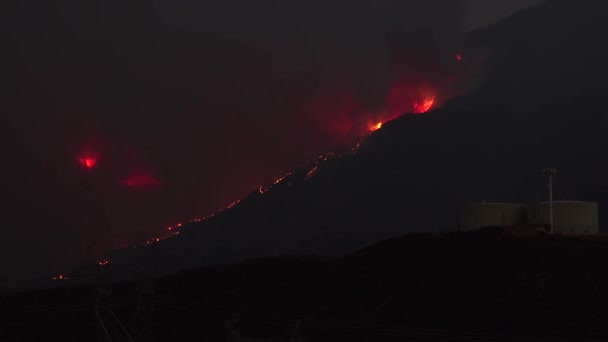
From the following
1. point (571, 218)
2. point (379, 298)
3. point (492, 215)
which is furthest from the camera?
point (492, 215)

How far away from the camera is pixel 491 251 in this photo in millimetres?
72000

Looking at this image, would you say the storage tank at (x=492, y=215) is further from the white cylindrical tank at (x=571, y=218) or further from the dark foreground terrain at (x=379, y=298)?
the dark foreground terrain at (x=379, y=298)

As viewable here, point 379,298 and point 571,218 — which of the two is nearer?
point 379,298

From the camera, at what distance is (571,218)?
79.4 metres

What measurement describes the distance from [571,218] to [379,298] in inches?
1077

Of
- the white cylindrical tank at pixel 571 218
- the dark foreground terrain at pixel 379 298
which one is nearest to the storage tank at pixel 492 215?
the white cylindrical tank at pixel 571 218

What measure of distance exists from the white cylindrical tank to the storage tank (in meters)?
5.00

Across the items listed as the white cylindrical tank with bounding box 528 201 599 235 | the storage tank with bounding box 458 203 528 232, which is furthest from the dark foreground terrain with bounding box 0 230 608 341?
the white cylindrical tank with bounding box 528 201 599 235

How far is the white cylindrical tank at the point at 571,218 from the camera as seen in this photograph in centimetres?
7944

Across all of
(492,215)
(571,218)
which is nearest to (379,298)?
(492,215)

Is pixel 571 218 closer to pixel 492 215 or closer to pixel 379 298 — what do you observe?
pixel 492 215

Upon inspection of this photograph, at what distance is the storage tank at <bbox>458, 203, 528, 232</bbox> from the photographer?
84.6m

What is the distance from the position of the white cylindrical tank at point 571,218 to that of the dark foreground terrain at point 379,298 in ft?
25.2

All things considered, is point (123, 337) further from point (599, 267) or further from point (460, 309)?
point (599, 267)
